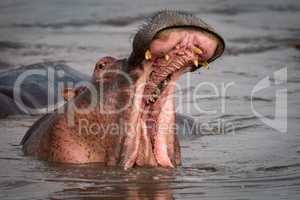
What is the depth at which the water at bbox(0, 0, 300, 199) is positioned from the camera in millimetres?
6172

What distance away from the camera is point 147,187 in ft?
20.2

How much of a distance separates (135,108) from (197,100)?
362 cm

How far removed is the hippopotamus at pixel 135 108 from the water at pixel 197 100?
101 millimetres

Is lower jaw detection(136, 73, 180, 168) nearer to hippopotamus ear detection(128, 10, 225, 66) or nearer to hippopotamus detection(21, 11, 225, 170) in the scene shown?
hippopotamus detection(21, 11, 225, 170)

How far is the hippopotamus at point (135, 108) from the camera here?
5914 millimetres

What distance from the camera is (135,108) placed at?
621cm

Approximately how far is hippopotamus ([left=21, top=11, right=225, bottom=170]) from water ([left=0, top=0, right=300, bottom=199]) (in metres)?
0.10

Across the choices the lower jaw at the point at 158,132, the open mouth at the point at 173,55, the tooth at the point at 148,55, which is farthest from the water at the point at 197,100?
the tooth at the point at 148,55

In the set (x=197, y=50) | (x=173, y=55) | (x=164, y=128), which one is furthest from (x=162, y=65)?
(x=164, y=128)

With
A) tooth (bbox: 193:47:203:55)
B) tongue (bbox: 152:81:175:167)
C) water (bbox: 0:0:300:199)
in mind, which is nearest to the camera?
tooth (bbox: 193:47:203:55)

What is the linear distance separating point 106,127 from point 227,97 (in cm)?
370

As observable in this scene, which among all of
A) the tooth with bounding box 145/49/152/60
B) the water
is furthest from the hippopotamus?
the water

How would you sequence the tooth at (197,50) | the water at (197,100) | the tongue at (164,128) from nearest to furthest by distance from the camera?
the tooth at (197,50) < the water at (197,100) < the tongue at (164,128)

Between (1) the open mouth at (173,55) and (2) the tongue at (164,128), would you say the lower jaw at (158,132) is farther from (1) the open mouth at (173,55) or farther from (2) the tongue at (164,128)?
(1) the open mouth at (173,55)
